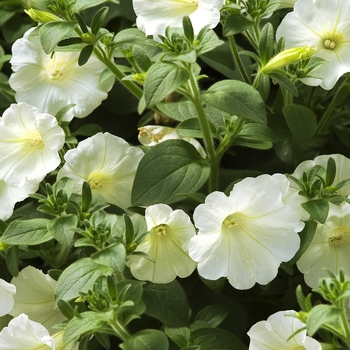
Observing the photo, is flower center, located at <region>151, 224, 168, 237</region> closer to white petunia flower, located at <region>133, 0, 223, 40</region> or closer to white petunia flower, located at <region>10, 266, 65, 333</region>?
white petunia flower, located at <region>10, 266, 65, 333</region>

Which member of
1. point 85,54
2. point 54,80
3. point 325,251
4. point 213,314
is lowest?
point 213,314

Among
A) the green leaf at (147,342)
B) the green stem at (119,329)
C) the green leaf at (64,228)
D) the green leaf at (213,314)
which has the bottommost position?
the green leaf at (213,314)

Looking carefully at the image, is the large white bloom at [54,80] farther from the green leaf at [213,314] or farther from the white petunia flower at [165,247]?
the green leaf at [213,314]

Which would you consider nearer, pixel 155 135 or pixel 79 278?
pixel 79 278

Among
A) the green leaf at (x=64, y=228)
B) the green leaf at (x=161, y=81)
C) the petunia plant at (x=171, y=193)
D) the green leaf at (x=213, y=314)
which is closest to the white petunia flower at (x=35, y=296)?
the petunia plant at (x=171, y=193)

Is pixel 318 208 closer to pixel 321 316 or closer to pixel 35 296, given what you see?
pixel 321 316

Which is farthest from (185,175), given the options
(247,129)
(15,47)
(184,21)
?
(15,47)

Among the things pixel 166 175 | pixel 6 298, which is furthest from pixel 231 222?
pixel 6 298
